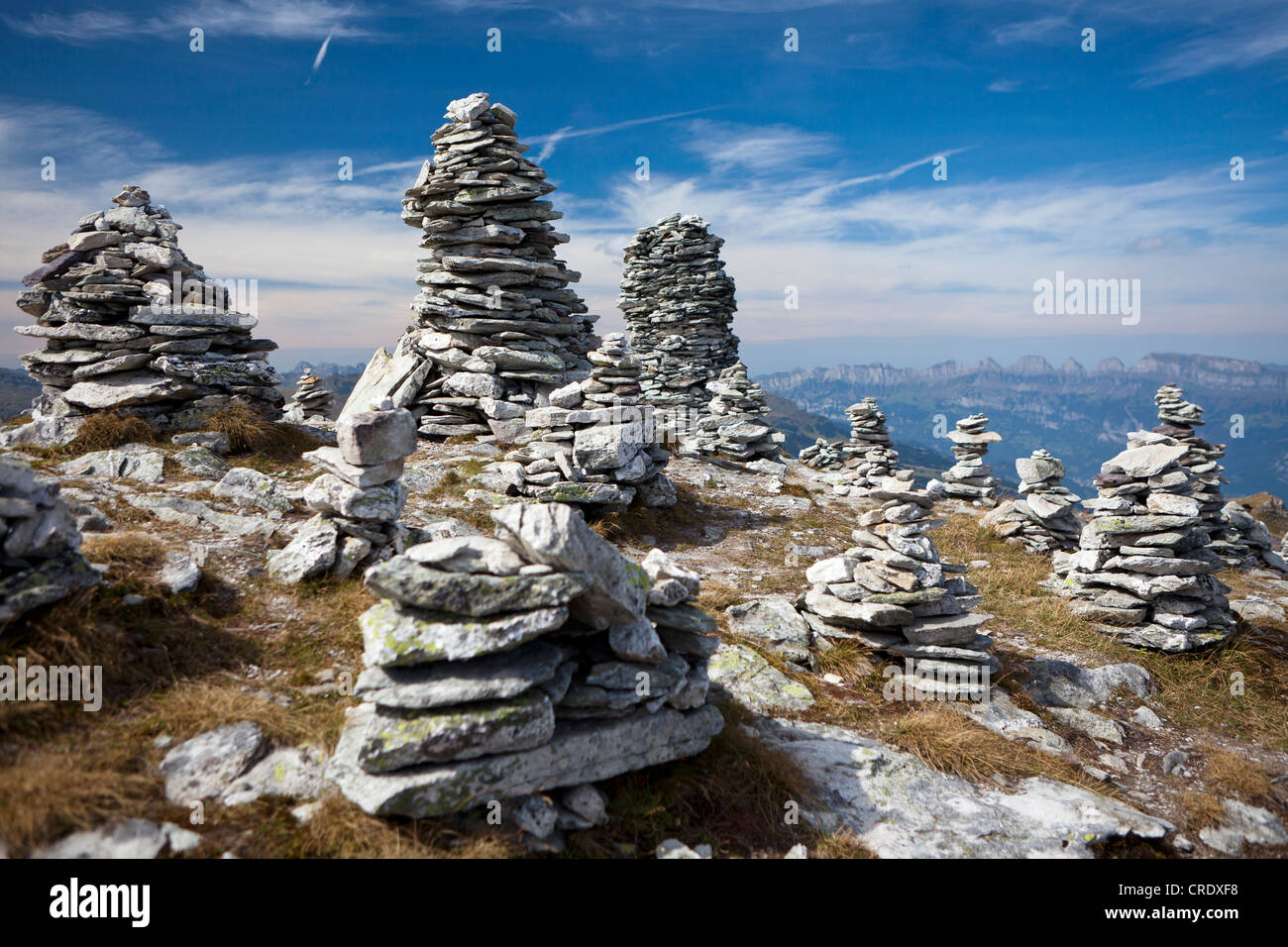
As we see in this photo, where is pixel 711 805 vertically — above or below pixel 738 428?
below

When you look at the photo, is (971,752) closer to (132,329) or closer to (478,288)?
(478,288)

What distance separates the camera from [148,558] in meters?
8.42

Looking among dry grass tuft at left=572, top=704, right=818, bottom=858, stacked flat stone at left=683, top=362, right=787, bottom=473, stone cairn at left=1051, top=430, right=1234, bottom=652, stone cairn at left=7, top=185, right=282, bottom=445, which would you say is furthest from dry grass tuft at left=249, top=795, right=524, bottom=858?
stacked flat stone at left=683, top=362, right=787, bottom=473

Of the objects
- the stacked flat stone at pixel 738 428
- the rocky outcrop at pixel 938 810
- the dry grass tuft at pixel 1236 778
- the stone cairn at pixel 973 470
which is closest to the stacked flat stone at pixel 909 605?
the rocky outcrop at pixel 938 810

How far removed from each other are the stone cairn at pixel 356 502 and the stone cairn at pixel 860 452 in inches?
773

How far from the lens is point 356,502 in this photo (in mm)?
9352

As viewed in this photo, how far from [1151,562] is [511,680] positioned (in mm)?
13055

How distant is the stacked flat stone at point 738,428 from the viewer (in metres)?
26.8

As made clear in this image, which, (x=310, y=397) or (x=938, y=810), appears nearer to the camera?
(x=938, y=810)

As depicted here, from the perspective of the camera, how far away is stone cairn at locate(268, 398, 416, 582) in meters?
9.09

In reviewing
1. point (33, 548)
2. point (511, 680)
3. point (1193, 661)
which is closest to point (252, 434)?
point (33, 548)

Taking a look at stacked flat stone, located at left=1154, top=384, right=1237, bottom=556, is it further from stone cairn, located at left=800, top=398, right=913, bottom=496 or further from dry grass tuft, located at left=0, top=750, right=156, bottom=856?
dry grass tuft, located at left=0, top=750, right=156, bottom=856
